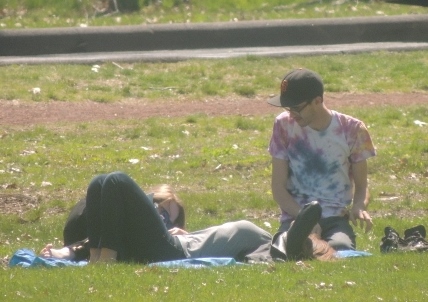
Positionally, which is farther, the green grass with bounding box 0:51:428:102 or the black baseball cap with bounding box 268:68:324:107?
the green grass with bounding box 0:51:428:102

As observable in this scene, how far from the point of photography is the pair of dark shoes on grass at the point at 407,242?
22.0 feet

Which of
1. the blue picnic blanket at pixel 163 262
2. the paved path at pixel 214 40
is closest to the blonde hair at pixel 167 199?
the blue picnic blanket at pixel 163 262

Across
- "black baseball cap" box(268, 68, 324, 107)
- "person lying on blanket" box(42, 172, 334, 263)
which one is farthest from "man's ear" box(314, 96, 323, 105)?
"person lying on blanket" box(42, 172, 334, 263)

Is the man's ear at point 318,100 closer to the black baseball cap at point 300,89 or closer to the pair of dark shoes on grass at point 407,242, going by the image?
the black baseball cap at point 300,89

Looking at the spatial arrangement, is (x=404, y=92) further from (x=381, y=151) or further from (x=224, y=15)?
(x=224, y=15)

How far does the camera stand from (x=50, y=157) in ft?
36.2

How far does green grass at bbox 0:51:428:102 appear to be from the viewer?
46.2 ft

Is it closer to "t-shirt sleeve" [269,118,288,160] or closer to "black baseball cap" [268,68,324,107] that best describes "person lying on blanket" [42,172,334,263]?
"t-shirt sleeve" [269,118,288,160]

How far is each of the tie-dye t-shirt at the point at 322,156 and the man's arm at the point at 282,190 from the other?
41 millimetres

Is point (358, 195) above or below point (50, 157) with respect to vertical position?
above

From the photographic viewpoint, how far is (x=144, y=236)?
6516 millimetres

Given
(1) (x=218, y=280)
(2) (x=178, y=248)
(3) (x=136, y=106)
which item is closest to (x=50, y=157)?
(3) (x=136, y=106)

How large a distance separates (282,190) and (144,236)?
846 millimetres

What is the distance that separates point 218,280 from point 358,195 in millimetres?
1181
